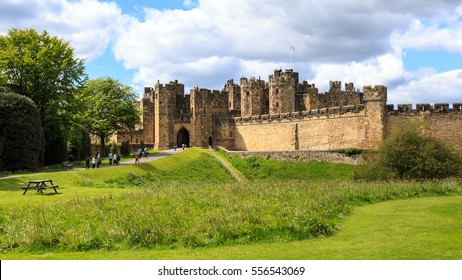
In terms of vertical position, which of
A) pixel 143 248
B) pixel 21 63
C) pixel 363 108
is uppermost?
pixel 21 63

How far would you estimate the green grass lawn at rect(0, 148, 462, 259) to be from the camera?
13758 millimetres

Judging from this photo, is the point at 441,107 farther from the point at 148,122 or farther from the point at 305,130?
the point at 148,122

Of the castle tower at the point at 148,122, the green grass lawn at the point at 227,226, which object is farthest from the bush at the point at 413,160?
the castle tower at the point at 148,122

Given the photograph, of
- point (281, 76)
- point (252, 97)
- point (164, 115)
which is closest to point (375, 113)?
point (281, 76)

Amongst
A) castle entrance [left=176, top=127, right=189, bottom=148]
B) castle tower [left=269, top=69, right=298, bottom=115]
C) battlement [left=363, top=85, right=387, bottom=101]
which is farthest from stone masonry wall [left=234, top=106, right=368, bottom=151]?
castle entrance [left=176, top=127, right=189, bottom=148]

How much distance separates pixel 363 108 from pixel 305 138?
860 cm

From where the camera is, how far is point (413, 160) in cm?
3316

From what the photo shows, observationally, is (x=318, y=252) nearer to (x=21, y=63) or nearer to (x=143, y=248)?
(x=143, y=248)

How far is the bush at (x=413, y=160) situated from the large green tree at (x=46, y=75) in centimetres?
2331

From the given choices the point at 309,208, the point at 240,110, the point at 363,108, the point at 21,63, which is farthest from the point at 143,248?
the point at 240,110

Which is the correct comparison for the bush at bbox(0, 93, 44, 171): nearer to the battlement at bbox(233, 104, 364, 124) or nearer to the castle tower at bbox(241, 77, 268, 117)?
the battlement at bbox(233, 104, 364, 124)

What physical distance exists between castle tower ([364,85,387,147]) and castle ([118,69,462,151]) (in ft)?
0.46

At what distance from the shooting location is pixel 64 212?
59.6ft

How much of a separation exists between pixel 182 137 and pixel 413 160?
129 feet
